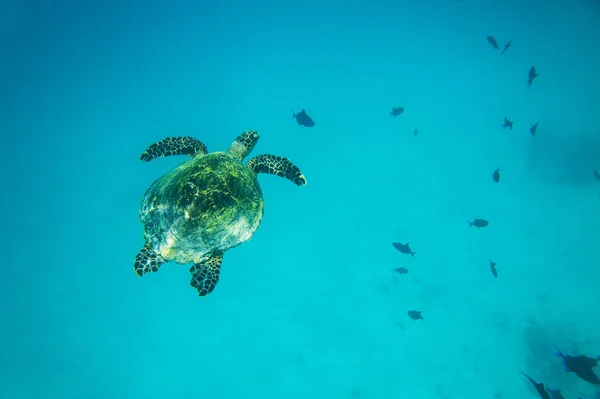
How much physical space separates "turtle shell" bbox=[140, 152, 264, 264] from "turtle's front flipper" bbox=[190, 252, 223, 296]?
0.26 meters

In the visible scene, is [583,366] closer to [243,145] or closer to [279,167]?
[279,167]

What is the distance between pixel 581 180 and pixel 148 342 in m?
44.6

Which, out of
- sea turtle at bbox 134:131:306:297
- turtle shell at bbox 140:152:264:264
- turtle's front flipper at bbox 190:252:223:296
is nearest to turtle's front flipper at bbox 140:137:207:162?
sea turtle at bbox 134:131:306:297

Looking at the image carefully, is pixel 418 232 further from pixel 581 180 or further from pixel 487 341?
pixel 581 180

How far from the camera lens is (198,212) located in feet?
16.1

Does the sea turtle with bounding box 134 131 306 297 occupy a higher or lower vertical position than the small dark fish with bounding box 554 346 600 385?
higher

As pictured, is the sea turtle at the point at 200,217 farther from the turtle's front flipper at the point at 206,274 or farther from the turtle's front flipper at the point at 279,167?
the turtle's front flipper at the point at 279,167

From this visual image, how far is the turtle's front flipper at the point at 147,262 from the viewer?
5.24 m

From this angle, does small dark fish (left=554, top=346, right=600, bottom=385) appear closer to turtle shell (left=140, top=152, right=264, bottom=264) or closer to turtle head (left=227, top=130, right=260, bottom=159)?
turtle shell (left=140, top=152, right=264, bottom=264)

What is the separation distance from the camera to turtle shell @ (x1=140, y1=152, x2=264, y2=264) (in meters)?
4.96

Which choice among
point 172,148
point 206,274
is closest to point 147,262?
point 206,274

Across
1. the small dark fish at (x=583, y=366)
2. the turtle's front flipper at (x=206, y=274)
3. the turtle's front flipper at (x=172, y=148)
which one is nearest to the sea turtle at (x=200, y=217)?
the turtle's front flipper at (x=206, y=274)

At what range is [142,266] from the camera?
5.27m

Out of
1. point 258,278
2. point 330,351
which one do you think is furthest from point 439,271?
point 258,278
